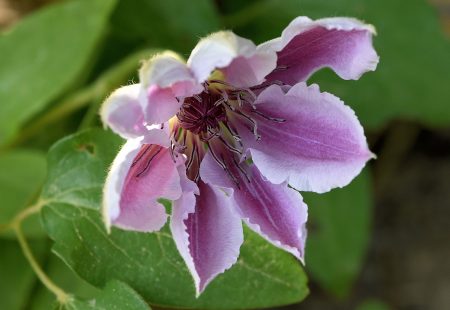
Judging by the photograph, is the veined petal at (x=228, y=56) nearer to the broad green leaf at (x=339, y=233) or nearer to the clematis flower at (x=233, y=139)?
the clematis flower at (x=233, y=139)

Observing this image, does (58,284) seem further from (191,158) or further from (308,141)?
(308,141)

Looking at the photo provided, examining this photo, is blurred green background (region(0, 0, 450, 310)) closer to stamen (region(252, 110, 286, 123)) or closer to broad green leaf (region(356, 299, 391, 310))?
broad green leaf (region(356, 299, 391, 310))

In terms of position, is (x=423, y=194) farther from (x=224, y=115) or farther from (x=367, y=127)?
(x=224, y=115)

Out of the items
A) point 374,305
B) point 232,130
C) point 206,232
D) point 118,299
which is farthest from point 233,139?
point 374,305

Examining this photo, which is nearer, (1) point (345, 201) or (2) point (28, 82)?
(2) point (28, 82)

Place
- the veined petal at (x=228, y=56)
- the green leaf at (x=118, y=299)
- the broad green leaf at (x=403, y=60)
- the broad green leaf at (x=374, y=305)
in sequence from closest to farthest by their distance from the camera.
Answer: the veined petal at (x=228, y=56) < the green leaf at (x=118, y=299) < the broad green leaf at (x=403, y=60) < the broad green leaf at (x=374, y=305)

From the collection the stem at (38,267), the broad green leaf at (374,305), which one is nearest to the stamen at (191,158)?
the stem at (38,267)

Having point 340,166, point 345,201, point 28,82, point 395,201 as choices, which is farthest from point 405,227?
point 340,166
